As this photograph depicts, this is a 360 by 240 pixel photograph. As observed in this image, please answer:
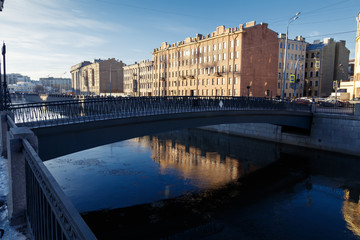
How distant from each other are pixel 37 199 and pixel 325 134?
90.2 ft

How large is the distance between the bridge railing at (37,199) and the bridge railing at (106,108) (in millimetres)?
6144

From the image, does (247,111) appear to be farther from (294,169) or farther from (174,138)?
(174,138)

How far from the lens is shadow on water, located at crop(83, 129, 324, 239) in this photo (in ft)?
37.3

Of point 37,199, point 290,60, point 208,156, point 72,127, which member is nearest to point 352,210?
point 208,156

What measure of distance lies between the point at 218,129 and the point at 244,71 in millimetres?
24956

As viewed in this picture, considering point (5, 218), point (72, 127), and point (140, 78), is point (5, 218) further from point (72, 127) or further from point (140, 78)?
point (140, 78)

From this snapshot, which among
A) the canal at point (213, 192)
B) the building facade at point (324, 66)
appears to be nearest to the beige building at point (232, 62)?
the building facade at point (324, 66)

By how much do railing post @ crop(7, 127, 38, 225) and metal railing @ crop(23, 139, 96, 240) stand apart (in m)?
0.15

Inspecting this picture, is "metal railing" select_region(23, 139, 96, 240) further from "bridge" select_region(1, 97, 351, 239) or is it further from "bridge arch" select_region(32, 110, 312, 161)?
"bridge arch" select_region(32, 110, 312, 161)

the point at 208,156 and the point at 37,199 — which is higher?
the point at 37,199

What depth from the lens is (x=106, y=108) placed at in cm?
1452

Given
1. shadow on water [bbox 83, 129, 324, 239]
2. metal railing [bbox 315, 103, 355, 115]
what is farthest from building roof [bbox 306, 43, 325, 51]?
shadow on water [bbox 83, 129, 324, 239]

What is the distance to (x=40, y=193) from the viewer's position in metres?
3.46

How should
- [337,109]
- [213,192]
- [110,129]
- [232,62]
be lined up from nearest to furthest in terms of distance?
[110,129], [213,192], [337,109], [232,62]
